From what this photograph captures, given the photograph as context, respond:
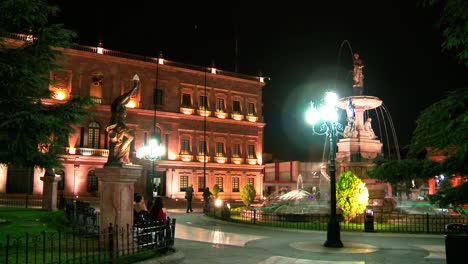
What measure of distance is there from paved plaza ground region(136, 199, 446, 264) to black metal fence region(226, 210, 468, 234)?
1.25 m

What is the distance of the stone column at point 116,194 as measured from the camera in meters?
9.82

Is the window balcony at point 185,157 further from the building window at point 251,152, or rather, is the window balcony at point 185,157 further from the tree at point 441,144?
the tree at point 441,144

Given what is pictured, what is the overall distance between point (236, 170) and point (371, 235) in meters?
36.7

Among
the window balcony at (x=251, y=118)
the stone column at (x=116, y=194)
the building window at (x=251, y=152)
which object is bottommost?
the stone column at (x=116, y=194)

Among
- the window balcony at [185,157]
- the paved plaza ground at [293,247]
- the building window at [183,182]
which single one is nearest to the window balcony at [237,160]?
the window balcony at [185,157]

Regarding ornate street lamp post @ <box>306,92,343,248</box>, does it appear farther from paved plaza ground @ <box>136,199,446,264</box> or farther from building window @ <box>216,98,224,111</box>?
building window @ <box>216,98,224,111</box>

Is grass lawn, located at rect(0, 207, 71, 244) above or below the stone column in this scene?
below

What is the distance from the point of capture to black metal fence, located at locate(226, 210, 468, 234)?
1725 centimetres

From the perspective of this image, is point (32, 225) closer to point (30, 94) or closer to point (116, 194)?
point (30, 94)

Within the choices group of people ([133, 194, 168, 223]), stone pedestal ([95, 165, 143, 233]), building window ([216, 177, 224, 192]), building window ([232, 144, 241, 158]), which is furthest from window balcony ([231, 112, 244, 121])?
stone pedestal ([95, 165, 143, 233])

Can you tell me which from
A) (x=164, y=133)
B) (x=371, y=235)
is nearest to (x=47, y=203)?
(x=371, y=235)

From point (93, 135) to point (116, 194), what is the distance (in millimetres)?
35621

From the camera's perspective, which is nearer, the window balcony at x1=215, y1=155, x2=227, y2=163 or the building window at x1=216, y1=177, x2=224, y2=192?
the building window at x1=216, y1=177, x2=224, y2=192

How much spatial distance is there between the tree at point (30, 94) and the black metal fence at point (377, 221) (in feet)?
31.8
